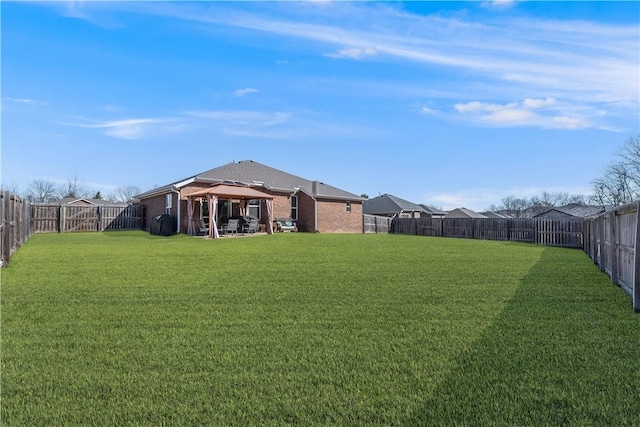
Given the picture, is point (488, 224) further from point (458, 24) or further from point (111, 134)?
point (111, 134)

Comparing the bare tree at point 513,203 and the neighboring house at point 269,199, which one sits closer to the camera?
the neighboring house at point 269,199

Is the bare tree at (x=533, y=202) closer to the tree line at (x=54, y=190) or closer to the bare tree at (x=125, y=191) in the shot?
the tree line at (x=54, y=190)

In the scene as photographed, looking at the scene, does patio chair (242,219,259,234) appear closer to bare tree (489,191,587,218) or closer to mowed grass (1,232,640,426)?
mowed grass (1,232,640,426)

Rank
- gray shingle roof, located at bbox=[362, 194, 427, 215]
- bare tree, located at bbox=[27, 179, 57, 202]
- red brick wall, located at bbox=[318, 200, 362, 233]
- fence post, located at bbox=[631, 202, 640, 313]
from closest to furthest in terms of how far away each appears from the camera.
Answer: fence post, located at bbox=[631, 202, 640, 313] < red brick wall, located at bbox=[318, 200, 362, 233] < gray shingle roof, located at bbox=[362, 194, 427, 215] < bare tree, located at bbox=[27, 179, 57, 202]

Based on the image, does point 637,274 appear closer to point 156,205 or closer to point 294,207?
point 294,207

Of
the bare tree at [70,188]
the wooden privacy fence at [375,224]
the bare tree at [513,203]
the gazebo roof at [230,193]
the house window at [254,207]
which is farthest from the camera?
the bare tree at [513,203]

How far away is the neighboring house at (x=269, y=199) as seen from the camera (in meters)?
20.5

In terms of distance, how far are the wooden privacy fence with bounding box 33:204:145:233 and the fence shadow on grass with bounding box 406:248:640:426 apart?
929 inches

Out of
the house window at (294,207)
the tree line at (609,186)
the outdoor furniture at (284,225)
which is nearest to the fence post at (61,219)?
the tree line at (609,186)

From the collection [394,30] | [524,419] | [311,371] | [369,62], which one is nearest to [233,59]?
[369,62]

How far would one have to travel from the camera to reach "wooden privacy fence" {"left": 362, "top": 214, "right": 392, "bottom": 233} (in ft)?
95.8

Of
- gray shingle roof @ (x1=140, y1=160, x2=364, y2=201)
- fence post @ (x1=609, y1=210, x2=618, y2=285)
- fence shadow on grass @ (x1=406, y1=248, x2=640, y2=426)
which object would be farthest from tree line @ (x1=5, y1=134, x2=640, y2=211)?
fence shadow on grass @ (x1=406, y1=248, x2=640, y2=426)

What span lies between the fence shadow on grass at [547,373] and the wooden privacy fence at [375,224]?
24.3 meters

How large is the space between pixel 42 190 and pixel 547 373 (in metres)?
69.0
